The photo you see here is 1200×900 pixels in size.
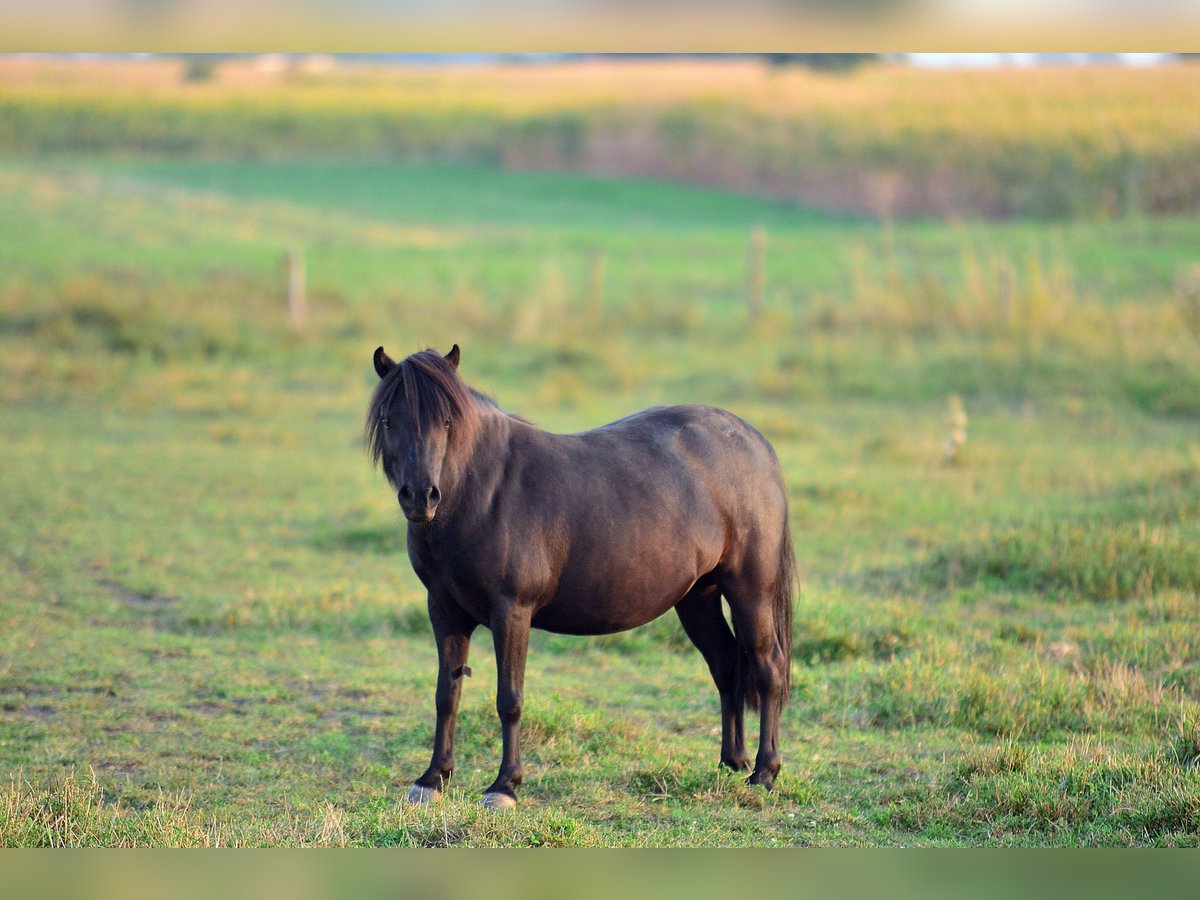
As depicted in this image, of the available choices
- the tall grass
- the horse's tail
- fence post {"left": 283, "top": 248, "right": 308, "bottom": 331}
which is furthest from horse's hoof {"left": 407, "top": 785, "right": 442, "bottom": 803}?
the tall grass

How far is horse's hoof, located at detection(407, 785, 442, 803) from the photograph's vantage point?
5445mm

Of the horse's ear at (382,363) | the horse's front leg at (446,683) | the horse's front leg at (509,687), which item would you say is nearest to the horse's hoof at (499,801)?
the horse's front leg at (509,687)

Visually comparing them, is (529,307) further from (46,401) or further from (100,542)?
(100,542)

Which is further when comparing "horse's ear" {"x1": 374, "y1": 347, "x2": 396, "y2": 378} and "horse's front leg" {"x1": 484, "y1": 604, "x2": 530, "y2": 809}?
"horse's front leg" {"x1": 484, "y1": 604, "x2": 530, "y2": 809}

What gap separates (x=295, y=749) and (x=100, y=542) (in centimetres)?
468

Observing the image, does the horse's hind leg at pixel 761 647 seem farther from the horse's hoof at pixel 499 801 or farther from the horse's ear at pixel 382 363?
the horse's ear at pixel 382 363

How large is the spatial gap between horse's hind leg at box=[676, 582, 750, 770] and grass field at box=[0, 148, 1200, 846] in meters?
0.30

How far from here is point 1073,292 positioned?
20188 mm

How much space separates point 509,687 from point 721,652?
3.81ft

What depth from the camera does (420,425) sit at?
5.05 metres

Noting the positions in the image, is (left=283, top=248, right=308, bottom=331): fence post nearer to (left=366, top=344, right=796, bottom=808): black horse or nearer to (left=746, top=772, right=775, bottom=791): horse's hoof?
(left=366, top=344, right=796, bottom=808): black horse

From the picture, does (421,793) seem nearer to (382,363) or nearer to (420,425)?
(420,425)

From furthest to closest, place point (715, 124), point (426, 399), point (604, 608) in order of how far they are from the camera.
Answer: point (715, 124) < point (604, 608) < point (426, 399)

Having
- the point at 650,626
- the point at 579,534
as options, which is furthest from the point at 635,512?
the point at 650,626
